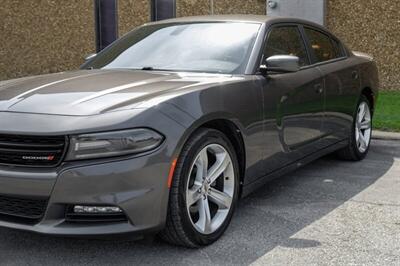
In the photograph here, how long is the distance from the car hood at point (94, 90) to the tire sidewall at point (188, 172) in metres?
0.35

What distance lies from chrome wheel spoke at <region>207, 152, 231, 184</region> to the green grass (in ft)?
14.4

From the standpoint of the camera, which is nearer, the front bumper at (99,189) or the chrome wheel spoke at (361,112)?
the front bumper at (99,189)

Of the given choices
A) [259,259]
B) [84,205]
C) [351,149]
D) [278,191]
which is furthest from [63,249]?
[351,149]

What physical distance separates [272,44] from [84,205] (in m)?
2.28

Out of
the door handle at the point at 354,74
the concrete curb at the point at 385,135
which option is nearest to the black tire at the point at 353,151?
the door handle at the point at 354,74

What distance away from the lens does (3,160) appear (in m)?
3.46

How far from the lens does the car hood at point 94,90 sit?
3508 mm

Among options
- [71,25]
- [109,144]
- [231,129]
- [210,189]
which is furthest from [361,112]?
[71,25]

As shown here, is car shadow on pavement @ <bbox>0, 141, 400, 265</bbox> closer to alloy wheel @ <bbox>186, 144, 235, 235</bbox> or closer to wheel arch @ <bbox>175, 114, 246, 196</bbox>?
alloy wheel @ <bbox>186, 144, 235, 235</bbox>

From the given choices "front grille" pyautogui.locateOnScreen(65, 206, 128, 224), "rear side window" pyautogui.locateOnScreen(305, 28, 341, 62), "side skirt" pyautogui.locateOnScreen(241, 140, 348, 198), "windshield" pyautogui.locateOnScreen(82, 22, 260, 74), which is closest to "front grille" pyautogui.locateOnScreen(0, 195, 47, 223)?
"front grille" pyautogui.locateOnScreen(65, 206, 128, 224)

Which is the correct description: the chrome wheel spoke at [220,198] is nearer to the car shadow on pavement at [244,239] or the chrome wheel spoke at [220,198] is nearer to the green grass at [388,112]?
the car shadow on pavement at [244,239]

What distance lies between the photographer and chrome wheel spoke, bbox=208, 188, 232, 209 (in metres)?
3.94

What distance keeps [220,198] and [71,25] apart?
11.1 meters

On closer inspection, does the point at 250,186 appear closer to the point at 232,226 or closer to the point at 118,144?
the point at 232,226
